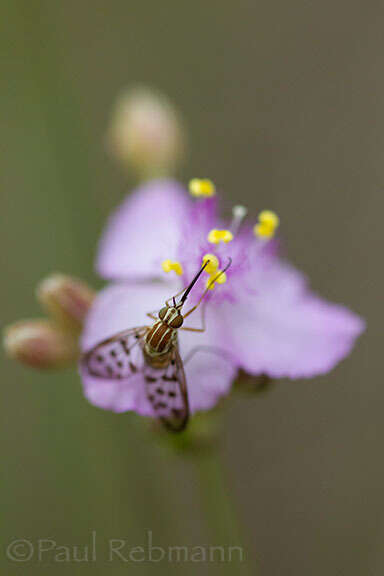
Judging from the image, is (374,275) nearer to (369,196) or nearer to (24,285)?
(369,196)

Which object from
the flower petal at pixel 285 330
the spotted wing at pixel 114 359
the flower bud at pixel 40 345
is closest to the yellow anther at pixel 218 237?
the flower petal at pixel 285 330

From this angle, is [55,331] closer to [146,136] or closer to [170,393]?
[170,393]

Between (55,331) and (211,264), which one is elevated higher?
(211,264)

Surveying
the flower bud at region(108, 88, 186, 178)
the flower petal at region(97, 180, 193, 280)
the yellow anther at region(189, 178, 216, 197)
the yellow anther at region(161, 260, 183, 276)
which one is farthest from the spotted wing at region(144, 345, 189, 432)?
the flower bud at region(108, 88, 186, 178)

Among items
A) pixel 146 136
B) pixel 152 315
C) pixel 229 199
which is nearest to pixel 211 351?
pixel 152 315

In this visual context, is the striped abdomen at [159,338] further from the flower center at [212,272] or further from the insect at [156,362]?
the flower center at [212,272]

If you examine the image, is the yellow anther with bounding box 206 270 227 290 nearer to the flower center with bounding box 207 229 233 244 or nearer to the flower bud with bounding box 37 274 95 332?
the flower center with bounding box 207 229 233 244
